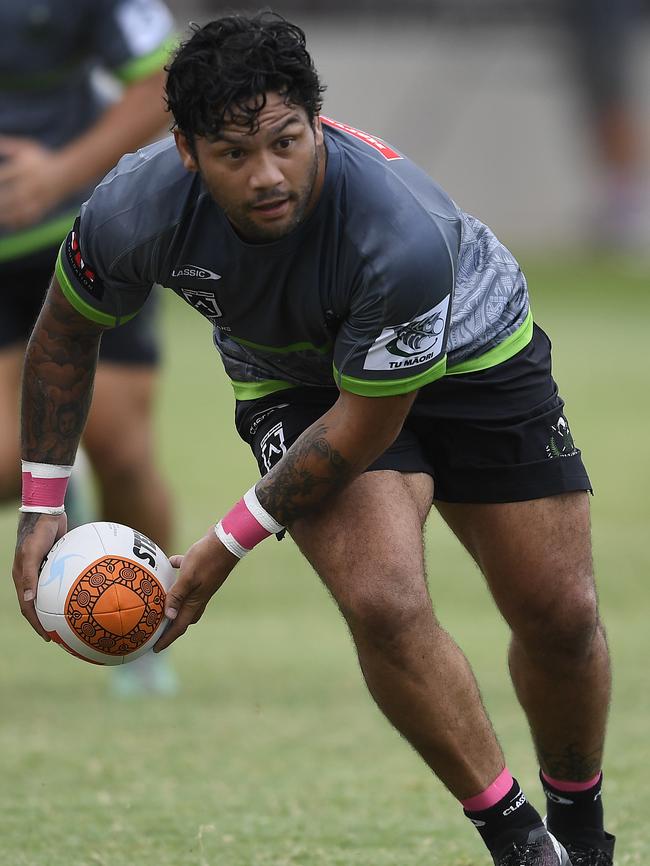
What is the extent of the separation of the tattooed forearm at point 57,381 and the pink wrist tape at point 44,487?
0.08 feet

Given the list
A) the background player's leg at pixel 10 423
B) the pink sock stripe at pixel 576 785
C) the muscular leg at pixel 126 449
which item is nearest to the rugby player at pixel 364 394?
the pink sock stripe at pixel 576 785

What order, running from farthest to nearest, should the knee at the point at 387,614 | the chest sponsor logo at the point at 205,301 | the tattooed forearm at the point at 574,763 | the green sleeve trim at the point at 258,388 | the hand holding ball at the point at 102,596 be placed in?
1. the tattooed forearm at the point at 574,763
2. the green sleeve trim at the point at 258,388
3. the hand holding ball at the point at 102,596
4. the chest sponsor logo at the point at 205,301
5. the knee at the point at 387,614

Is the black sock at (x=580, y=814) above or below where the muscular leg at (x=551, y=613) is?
below

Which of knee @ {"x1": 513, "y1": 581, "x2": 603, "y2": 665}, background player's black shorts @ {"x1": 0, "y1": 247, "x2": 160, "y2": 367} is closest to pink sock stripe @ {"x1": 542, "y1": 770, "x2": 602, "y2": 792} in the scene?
knee @ {"x1": 513, "y1": 581, "x2": 603, "y2": 665}

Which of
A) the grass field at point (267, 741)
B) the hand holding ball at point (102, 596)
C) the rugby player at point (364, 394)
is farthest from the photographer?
the grass field at point (267, 741)

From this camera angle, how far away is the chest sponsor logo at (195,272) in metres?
4.03

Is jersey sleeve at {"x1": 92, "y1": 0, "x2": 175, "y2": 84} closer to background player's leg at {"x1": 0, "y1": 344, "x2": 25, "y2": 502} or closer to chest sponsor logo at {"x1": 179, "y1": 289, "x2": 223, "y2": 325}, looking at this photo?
background player's leg at {"x1": 0, "y1": 344, "x2": 25, "y2": 502}

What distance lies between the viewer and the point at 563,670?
14.6 ft

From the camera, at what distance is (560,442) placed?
4.43 meters

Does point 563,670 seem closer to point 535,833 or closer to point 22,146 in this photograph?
point 535,833

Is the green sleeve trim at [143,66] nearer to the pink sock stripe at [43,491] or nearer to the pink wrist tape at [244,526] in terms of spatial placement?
the pink sock stripe at [43,491]

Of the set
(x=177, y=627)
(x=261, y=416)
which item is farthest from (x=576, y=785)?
(x=261, y=416)

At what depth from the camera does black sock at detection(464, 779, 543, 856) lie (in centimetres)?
409

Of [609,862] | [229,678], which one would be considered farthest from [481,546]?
[229,678]
